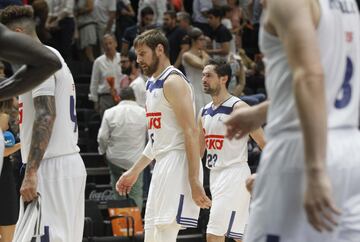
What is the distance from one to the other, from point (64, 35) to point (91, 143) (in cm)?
254

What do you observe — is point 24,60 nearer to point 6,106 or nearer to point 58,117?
point 58,117

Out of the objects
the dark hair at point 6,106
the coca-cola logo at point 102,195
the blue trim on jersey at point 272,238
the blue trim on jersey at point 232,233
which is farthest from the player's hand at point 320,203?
the coca-cola logo at point 102,195

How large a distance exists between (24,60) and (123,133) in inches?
316

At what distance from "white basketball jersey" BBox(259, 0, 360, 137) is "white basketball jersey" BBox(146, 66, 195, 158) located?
3.80m

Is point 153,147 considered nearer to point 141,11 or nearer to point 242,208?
point 242,208

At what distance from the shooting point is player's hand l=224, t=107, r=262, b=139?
3889 millimetres

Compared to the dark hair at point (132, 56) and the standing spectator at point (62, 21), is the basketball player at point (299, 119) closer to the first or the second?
the dark hair at point (132, 56)

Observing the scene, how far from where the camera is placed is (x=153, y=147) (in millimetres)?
7703

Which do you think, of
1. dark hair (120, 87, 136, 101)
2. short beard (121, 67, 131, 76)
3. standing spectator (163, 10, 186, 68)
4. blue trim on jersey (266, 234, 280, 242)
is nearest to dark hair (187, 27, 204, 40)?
standing spectator (163, 10, 186, 68)

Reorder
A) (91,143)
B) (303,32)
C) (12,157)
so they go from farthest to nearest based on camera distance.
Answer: (91,143) → (12,157) → (303,32)

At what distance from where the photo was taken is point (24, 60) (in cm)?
407

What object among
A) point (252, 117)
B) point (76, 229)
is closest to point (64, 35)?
point (76, 229)

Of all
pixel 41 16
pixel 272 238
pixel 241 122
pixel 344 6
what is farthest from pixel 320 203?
pixel 41 16

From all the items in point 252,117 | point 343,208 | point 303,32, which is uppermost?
point 303,32
